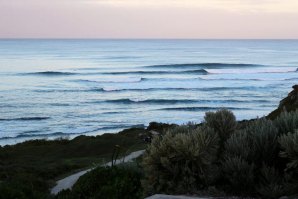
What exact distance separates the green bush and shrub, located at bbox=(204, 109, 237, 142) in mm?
1528

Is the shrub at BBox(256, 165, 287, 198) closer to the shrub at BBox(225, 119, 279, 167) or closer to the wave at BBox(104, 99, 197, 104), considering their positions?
the shrub at BBox(225, 119, 279, 167)

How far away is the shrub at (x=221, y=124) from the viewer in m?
7.85

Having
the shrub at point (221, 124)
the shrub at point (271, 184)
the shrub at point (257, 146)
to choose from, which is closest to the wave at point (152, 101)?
the shrub at point (221, 124)

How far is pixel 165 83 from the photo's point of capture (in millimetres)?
64938

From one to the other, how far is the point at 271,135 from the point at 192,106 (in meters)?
38.5

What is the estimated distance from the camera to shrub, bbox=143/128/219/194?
6675 mm

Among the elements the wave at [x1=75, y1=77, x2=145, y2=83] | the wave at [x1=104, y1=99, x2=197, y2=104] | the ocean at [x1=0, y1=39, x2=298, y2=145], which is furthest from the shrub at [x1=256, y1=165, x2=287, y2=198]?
the wave at [x1=75, y1=77, x2=145, y2=83]

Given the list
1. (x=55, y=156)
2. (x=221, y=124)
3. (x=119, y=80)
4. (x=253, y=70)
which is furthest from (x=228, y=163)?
(x=253, y=70)

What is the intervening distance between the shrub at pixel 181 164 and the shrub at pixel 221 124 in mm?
856

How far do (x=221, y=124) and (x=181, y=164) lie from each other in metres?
1.42

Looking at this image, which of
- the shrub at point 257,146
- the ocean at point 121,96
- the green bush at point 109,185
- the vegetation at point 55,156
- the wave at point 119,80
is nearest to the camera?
the shrub at point 257,146

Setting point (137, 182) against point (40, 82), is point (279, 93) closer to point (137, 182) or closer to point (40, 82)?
point (40, 82)

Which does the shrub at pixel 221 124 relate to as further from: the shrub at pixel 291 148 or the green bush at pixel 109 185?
the green bush at pixel 109 185

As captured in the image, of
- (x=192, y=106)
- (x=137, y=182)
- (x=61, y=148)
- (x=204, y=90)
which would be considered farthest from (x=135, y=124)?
(x=137, y=182)
